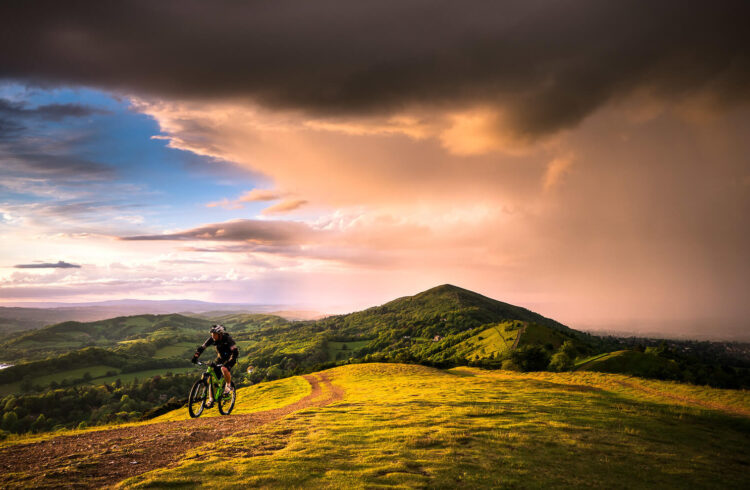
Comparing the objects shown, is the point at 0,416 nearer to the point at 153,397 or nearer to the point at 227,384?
the point at 153,397

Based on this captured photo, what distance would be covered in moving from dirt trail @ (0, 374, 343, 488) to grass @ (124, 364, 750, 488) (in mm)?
1427

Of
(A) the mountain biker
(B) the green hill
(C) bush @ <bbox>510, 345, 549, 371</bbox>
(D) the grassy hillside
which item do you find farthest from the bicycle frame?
(C) bush @ <bbox>510, 345, 549, 371</bbox>

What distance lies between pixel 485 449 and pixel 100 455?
53.9 ft

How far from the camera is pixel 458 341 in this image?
190875 mm

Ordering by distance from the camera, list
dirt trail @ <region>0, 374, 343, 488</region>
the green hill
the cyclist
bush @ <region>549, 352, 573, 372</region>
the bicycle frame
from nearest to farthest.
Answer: dirt trail @ <region>0, 374, 343, 488</region> → the cyclist → the bicycle frame → the green hill → bush @ <region>549, 352, 573, 372</region>

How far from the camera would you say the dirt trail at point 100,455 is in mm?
11145

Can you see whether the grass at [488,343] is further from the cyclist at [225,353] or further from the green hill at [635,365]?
the cyclist at [225,353]

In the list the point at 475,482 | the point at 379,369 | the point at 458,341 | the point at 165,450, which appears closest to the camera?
the point at 475,482

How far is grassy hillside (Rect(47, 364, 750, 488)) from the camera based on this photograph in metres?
12.0

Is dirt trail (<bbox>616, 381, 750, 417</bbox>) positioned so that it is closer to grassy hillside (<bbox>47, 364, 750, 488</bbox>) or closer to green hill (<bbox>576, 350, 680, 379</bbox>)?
grassy hillside (<bbox>47, 364, 750, 488</bbox>)

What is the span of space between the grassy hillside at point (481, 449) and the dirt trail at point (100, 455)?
74 cm

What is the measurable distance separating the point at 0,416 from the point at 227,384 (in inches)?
8035

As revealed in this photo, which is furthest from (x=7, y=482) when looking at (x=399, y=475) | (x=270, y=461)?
(x=399, y=475)

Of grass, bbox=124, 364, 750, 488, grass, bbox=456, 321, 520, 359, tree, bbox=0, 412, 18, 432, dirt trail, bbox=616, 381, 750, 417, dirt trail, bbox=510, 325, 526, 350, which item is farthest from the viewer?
grass, bbox=456, 321, 520, 359
